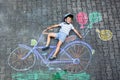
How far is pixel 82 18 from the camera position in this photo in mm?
8445

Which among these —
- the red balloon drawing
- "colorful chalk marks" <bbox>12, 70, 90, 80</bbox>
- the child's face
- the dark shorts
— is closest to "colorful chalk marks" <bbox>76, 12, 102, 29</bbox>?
the red balloon drawing

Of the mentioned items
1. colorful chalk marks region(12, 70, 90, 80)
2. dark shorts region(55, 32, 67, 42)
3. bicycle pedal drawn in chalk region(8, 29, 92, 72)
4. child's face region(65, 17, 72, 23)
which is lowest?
colorful chalk marks region(12, 70, 90, 80)

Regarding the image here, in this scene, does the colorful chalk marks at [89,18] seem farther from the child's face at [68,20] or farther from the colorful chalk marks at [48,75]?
the colorful chalk marks at [48,75]

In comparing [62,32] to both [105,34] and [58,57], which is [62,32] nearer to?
[58,57]

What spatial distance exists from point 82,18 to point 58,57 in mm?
1487

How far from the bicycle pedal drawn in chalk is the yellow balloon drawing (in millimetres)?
508

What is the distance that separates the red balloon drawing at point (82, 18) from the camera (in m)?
8.37

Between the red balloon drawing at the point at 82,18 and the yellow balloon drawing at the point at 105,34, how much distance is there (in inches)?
18.7

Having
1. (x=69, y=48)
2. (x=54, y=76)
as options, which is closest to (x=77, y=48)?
(x=69, y=48)

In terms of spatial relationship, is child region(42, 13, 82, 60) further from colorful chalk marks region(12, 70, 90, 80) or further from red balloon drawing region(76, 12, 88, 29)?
colorful chalk marks region(12, 70, 90, 80)

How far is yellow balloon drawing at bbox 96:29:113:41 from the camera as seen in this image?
817 cm

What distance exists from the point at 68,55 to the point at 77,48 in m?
0.34

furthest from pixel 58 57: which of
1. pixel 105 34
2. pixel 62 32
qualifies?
pixel 105 34

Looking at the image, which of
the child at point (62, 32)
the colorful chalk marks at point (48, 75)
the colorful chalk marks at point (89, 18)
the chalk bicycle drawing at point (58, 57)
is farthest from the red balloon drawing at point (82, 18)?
the colorful chalk marks at point (48, 75)
